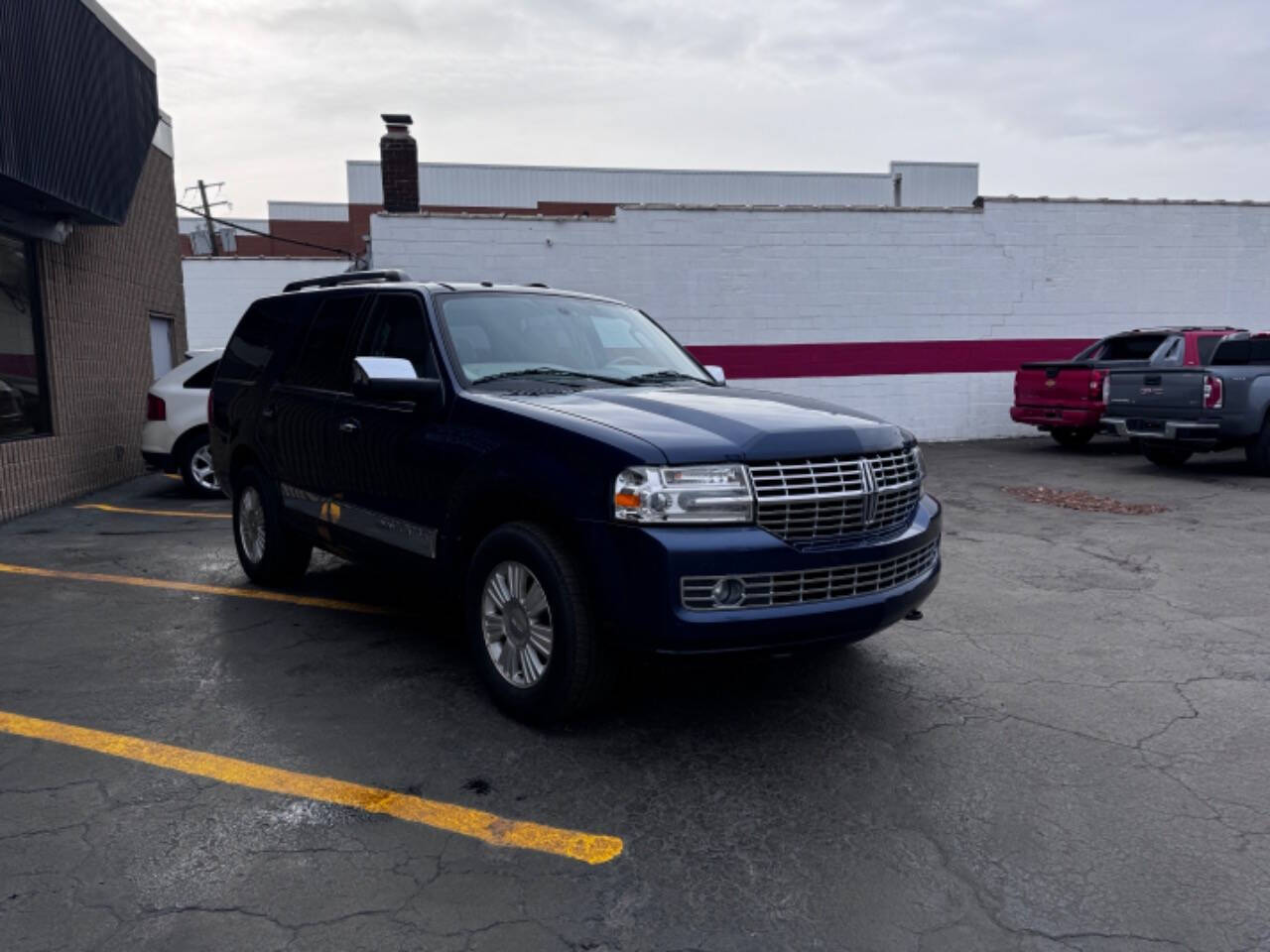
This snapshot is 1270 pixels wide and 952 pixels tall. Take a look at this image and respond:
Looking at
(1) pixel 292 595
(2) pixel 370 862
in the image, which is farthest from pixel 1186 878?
(1) pixel 292 595

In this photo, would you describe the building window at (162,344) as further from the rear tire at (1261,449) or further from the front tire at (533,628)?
the rear tire at (1261,449)

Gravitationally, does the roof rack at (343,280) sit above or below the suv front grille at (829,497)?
above

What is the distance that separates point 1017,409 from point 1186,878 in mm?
12527

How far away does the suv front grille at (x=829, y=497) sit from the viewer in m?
3.63

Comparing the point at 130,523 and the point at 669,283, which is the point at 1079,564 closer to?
the point at 130,523

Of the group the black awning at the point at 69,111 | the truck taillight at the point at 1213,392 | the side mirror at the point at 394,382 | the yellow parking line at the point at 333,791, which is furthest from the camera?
the truck taillight at the point at 1213,392

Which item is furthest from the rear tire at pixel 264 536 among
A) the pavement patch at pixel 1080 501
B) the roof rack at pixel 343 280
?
the pavement patch at pixel 1080 501

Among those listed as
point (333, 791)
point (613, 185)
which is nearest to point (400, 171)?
point (333, 791)

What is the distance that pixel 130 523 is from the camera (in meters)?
9.00

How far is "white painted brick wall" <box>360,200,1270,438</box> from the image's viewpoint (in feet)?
48.7

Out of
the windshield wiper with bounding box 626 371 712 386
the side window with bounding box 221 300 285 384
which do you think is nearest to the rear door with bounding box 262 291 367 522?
the side window with bounding box 221 300 285 384

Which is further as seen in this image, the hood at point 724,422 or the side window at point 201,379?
the side window at point 201,379

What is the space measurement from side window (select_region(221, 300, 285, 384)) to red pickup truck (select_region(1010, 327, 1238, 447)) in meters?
10.6

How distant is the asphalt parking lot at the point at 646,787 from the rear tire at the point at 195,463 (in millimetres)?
4771
